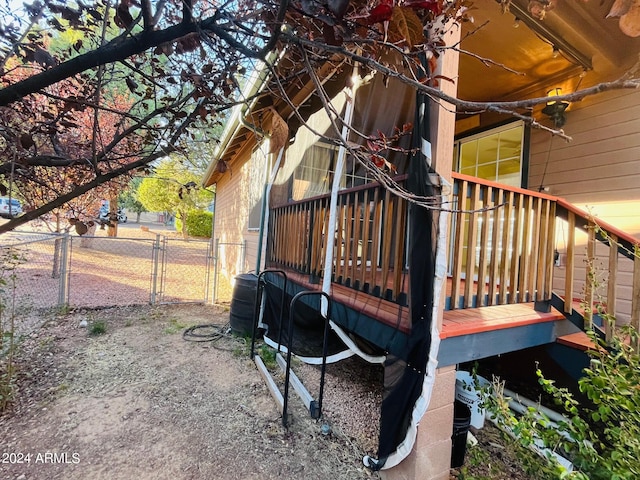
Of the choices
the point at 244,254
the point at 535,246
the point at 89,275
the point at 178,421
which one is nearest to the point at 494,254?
the point at 535,246

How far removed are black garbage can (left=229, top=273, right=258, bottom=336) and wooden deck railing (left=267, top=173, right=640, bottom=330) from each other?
4.92 feet

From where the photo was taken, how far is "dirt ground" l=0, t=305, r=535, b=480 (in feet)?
6.49

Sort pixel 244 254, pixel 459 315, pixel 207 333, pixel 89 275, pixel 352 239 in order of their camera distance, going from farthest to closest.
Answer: pixel 89 275, pixel 244 254, pixel 207 333, pixel 352 239, pixel 459 315

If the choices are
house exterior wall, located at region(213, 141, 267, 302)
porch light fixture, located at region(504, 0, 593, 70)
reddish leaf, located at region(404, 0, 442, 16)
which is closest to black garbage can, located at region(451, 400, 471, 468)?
reddish leaf, located at region(404, 0, 442, 16)

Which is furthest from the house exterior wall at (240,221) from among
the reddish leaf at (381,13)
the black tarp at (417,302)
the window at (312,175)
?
the reddish leaf at (381,13)

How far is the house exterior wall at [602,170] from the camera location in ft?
9.90

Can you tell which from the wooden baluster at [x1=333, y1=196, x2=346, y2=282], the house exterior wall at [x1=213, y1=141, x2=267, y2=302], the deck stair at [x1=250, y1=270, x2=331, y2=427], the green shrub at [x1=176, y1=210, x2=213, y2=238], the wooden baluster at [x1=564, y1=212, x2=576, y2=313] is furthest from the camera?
the green shrub at [x1=176, y1=210, x2=213, y2=238]

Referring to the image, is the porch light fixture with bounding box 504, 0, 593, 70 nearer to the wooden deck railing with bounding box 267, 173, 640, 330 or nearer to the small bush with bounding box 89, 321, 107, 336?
the wooden deck railing with bounding box 267, 173, 640, 330

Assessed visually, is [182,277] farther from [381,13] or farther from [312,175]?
[381,13]

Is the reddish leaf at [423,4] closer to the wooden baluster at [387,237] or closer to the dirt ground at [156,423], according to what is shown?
the wooden baluster at [387,237]

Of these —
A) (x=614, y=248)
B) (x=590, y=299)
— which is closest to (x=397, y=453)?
(x=590, y=299)

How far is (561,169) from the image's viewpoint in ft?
11.8

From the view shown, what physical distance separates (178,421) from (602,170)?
459 cm

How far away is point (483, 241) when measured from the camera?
2.10 metres
